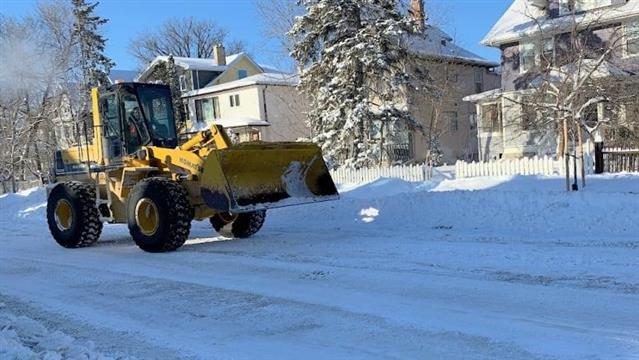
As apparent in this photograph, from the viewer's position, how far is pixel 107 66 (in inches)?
1575

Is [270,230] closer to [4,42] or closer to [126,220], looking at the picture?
[126,220]

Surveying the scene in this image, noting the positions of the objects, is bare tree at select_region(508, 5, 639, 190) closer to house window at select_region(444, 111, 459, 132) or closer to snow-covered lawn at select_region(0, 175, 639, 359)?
house window at select_region(444, 111, 459, 132)

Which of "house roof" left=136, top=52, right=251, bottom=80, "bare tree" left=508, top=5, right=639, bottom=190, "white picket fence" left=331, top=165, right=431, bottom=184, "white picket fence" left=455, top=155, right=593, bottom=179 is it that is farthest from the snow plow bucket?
"house roof" left=136, top=52, right=251, bottom=80

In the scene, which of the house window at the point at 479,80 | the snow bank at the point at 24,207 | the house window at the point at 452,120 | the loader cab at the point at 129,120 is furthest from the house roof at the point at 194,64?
the loader cab at the point at 129,120

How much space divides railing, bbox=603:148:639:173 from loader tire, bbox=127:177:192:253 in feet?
35.1

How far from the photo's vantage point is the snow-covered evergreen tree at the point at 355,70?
22.5m

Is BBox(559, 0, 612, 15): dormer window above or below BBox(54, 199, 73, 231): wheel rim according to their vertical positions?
above

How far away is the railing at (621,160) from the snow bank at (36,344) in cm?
1365

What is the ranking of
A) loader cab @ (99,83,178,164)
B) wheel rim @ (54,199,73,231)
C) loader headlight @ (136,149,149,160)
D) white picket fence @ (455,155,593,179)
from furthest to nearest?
white picket fence @ (455,155,593,179)
wheel rim @ (54,199,73,231)
loader cab @ (99,83,178,164)
loader headlight @ (136,149,149,160)

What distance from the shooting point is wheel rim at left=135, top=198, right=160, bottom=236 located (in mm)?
10062

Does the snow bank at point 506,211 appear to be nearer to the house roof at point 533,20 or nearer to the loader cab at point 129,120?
the loader cab at point 129,120

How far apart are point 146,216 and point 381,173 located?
10711mm

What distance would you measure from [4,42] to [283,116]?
2308 cm

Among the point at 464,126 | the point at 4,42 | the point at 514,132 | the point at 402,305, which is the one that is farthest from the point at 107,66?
the point at 402,305
